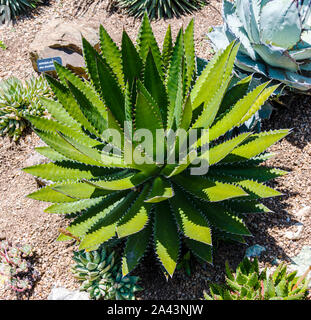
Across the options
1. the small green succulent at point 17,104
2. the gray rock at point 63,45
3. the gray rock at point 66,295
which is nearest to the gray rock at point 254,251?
the gray rock at point 66,295

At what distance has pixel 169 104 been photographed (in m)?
2.30

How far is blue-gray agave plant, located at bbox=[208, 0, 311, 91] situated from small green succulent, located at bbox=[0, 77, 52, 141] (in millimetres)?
2074

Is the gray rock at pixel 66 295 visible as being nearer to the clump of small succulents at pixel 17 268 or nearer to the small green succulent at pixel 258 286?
the clump of small succulents at pixel 17 268

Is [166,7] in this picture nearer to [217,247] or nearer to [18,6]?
[18,6]

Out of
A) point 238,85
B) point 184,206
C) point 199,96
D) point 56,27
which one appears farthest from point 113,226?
point 56,27

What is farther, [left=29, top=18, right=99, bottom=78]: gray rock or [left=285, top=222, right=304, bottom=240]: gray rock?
[left=29, top=18, right=99, bottom=78]: gray rock

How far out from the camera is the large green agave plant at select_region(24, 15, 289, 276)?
207cm

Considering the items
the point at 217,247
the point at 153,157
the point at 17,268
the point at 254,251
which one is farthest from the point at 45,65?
the point at 254,251

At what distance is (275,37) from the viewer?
266cm

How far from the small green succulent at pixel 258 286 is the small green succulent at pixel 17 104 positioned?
250 cm

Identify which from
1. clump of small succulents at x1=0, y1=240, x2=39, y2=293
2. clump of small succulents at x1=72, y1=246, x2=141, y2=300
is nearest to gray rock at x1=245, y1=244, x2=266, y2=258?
clump of small succulents at x1=72, y1=246, x2=141, y2=300

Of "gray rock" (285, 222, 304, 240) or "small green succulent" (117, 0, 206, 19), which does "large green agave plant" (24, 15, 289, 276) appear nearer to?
"gray rock" (285, 222, 304, 240)

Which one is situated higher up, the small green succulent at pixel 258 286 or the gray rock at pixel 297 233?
the gray rock at pixel 297 233

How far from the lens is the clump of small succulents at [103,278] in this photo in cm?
245
